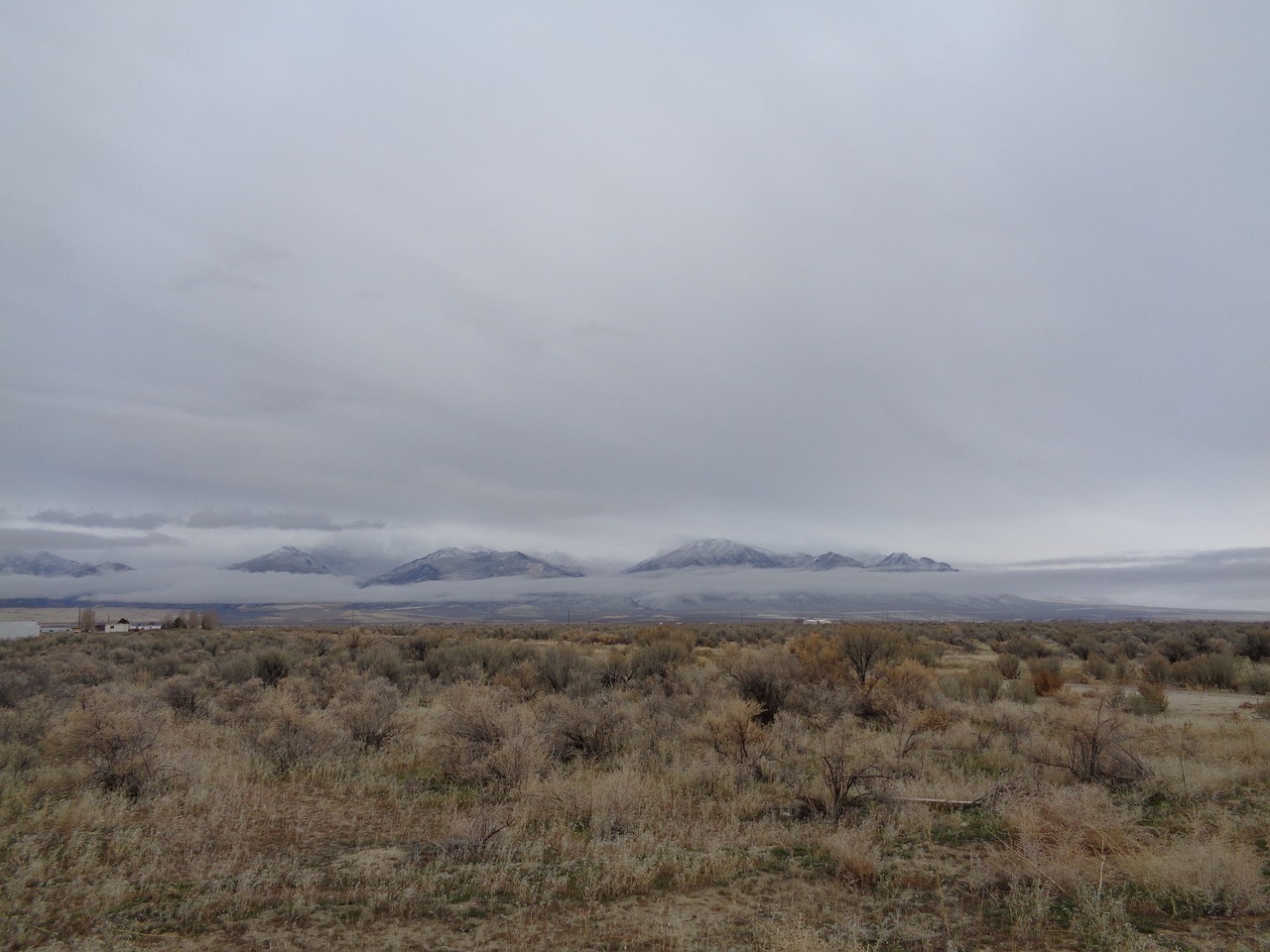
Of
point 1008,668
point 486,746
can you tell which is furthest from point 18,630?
point 1008,668

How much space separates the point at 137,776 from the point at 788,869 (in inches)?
383

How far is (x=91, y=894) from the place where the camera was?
709 centimetres

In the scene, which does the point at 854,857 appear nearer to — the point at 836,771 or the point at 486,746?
the point at 836,771

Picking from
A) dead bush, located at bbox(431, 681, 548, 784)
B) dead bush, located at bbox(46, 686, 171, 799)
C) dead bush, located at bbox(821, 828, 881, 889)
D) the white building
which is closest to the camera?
dead bush, located at bbox(821, 828, 881, 889)

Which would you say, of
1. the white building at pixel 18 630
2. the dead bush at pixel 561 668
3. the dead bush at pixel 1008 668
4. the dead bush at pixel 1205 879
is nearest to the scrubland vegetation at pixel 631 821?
the dead bush at pixel 1205 879

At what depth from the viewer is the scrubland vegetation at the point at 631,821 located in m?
6.65

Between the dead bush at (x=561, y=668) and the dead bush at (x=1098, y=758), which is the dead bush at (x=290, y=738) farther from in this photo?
the dead bush at (x=1098, y=758)

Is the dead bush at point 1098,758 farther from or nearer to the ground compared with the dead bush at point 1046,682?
farther from the ground

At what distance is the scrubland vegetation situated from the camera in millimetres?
6652

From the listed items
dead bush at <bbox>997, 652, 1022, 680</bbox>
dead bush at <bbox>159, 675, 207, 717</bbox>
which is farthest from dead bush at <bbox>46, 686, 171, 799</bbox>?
dead bush at <bbox>997, 652, 1022, 680</bbox>

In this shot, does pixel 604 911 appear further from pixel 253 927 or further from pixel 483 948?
pixel 253 927

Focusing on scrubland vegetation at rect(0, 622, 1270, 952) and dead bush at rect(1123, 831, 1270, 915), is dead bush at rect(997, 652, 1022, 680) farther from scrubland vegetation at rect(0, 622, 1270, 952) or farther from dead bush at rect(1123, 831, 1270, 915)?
dead bush at rect(1123, 831, 1270, 915)

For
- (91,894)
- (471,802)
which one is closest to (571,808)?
(471,802)

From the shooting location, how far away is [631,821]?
9.46m
